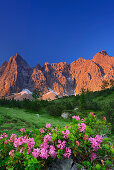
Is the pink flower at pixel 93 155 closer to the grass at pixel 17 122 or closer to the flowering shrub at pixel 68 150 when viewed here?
the flowering shrub at pixel 68 150

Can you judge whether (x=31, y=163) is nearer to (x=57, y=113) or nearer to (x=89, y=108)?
(x=57, y=113)

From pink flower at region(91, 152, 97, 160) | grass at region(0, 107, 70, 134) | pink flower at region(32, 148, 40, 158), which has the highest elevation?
pink flower at region(32, 148, 40, 158)

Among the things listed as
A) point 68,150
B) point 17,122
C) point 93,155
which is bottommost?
point 17,122

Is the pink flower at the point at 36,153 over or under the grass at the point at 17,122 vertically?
over

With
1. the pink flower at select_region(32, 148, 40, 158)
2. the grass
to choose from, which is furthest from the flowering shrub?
the grass

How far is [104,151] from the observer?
2410 mm

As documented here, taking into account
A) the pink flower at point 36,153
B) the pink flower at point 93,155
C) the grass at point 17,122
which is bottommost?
the grass at point 17,122

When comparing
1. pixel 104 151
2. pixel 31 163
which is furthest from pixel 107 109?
pixel 31 163

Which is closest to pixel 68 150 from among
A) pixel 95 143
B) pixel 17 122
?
pixel 95 143

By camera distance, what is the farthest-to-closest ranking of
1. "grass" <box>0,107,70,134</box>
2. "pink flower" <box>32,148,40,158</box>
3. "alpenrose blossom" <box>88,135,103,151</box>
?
"grass" <box>0,107,70,134</box> → "alpenrose blossom" <box>88,135,103,151</box> → "pink flower" <box>32,148,40,158</box>

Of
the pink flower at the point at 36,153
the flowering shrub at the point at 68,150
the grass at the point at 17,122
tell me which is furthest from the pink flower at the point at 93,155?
the grass at the point at 17,122

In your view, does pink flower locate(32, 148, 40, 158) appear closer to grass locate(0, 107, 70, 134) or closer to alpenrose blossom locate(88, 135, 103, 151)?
alpenrose blossom locate(88, 135, 103, 151)

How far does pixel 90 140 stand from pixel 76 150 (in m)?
0.40

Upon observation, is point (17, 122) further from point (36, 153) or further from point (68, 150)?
point (68, 150)
